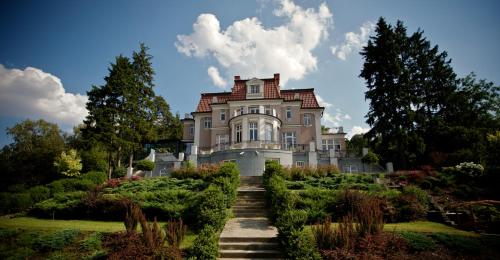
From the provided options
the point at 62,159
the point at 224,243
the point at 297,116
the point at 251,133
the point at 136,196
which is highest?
the point at 297,116

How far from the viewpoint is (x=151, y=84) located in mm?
34344

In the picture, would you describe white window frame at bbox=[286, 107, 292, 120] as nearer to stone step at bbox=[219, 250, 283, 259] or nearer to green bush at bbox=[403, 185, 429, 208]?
green bush at bbox=[403, 185, 429, 208]

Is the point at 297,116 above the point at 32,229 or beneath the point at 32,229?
above

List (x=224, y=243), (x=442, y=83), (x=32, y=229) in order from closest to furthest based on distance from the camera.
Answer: (x=224, y=243) < (x=32, y=229) < (x=442, y=83)

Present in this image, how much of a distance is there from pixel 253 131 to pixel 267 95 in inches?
266

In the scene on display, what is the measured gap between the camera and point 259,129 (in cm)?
2833

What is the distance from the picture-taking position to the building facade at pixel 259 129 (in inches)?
1013

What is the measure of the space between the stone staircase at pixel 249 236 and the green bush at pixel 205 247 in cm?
78

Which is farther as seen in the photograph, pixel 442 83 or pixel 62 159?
pixel 442 83

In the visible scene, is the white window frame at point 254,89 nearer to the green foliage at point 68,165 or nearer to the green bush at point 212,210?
the green foliage at point 68,165

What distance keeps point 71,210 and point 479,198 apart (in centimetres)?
2193

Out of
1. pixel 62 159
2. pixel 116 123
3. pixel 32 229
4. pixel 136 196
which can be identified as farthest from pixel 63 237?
pixel 116 123

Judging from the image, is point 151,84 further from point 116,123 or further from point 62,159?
point 62,159

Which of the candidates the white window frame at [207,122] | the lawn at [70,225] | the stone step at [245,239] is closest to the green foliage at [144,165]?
the white window frame at [207,122]
